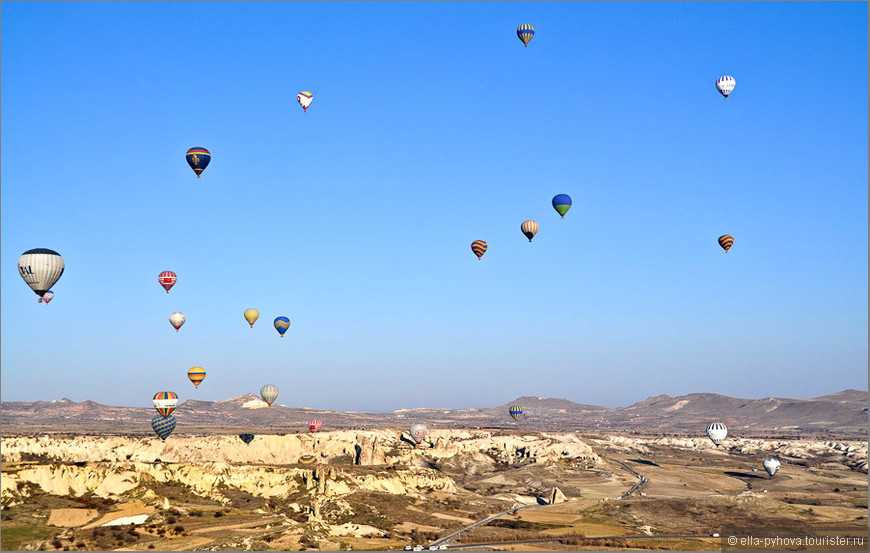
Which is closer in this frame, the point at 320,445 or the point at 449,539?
the point at 449,539

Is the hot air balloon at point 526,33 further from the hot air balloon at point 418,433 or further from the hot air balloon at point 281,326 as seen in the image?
the hot air balloon at point 418,433

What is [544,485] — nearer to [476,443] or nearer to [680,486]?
[680,486]

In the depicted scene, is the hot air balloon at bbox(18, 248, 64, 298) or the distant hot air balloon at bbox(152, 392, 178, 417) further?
the distant hot air balloon at bbox(152, 392, 178, 417)

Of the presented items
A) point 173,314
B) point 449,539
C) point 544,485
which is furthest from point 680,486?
point 173,314

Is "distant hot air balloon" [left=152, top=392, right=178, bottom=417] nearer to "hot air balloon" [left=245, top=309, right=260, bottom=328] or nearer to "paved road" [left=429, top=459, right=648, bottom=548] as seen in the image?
"hot air balloon" [left=245, top=309, right=260, bottom=328]

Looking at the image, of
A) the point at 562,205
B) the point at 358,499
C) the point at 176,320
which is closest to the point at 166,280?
the point at 176,320

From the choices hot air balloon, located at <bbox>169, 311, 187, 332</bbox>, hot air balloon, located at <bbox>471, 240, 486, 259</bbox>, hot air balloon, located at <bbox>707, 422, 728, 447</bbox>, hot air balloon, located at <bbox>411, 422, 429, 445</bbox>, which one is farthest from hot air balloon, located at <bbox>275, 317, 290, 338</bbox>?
hot air balloon, located at <bbox>707, 422, 728, 447</bbox>
